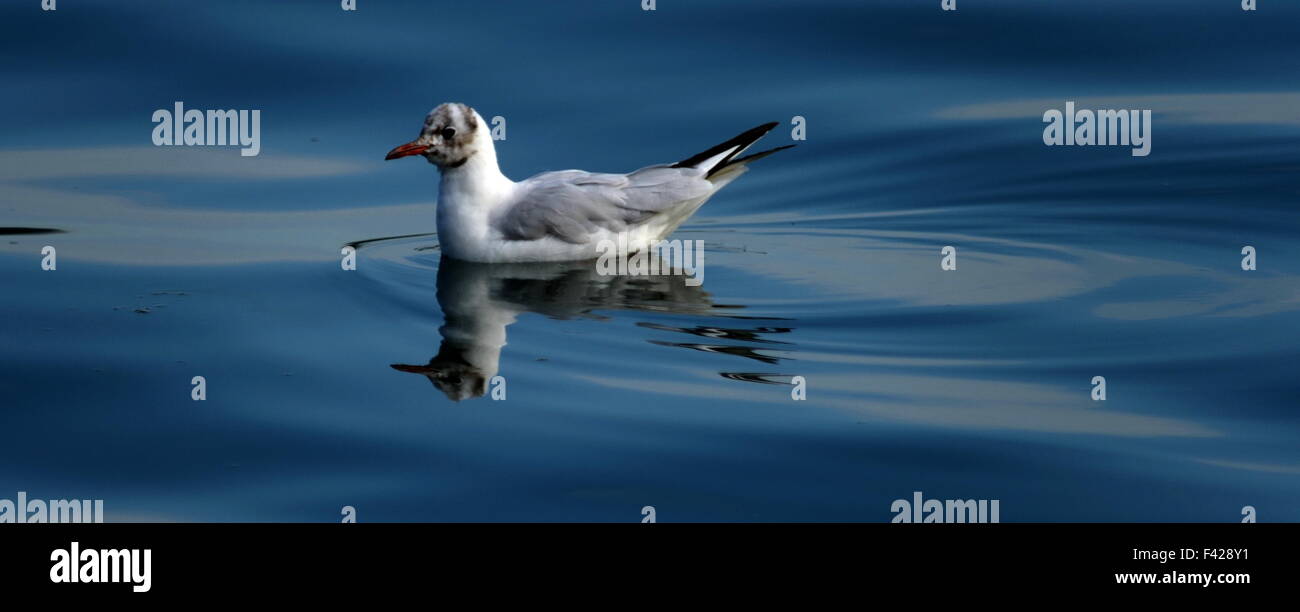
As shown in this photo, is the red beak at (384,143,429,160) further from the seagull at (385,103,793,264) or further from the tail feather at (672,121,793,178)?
the tail feather at (672,121,793,178)

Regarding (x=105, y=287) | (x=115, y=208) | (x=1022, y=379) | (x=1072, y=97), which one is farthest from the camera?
(x=1072, y=97)

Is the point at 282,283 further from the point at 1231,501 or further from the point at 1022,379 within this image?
the point at 1231,501

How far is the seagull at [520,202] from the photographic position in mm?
9898

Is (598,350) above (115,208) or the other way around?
the other way around

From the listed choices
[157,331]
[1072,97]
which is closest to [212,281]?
[157,331]

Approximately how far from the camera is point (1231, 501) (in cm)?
634

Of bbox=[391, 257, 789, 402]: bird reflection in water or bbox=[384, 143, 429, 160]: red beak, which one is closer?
bbox=[391, 257, 789, 402]: bird reflection in water

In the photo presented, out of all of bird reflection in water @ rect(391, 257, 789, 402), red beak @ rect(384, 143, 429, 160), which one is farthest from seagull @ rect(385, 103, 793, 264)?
bird reflection in water @ rect(391, 257, 789, 402)

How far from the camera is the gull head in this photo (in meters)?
9.88

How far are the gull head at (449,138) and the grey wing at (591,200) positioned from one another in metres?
0.44

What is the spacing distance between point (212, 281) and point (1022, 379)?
481cm

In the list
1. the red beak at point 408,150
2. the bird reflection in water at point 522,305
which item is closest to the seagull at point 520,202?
the red beak at point 408,150

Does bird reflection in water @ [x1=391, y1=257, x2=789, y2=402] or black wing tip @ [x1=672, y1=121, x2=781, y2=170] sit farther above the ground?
black wing tip @ [x1=672, y1=121, x2=781, y2=170]

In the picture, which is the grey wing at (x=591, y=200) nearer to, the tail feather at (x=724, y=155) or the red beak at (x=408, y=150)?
the tail feather at (x=724, y=155)
